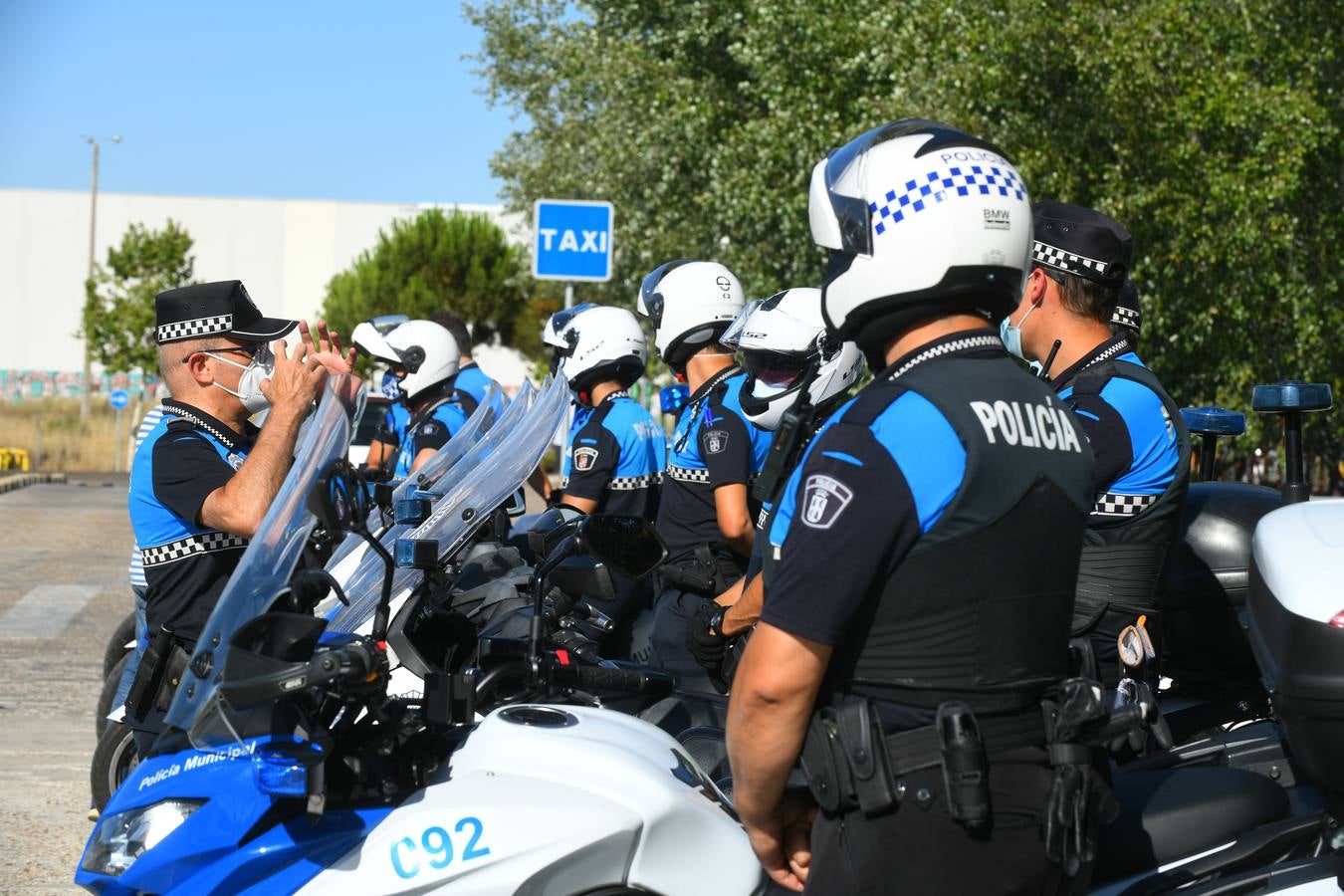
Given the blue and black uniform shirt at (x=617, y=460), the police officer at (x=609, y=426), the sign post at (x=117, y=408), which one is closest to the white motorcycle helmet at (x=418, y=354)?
the police officer at (x=609, y=426)

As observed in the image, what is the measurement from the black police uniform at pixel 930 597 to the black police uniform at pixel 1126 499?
4.31ft

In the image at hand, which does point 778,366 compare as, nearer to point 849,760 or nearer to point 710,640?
point 710,640

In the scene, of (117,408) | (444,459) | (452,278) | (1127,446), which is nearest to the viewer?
(1127,446)

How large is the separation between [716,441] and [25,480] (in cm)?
2665

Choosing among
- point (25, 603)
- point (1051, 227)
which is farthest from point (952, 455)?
point (25, 603)

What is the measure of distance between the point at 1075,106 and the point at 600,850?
11505 millimetres

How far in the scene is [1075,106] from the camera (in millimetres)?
13227

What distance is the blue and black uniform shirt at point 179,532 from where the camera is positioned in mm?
3928

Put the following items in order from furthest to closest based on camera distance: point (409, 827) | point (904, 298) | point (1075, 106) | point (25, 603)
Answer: point (1075, 106) → point (25, 603) → point (409, 827) → point (904, 298)

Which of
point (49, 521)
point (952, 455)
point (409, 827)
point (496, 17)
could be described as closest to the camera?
point (952, 455)

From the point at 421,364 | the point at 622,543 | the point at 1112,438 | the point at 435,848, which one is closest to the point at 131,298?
the point at 421,364

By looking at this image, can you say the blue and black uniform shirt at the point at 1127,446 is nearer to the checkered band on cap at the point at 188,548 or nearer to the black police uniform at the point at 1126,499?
the black police uniform at the point at 1126,499

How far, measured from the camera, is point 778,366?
4.95m

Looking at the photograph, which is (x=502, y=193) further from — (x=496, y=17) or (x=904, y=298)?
(x=904, y=298)
